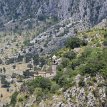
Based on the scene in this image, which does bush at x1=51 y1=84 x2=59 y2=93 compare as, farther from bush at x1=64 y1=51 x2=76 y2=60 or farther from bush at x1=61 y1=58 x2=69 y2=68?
bush at x1=64 y1=51 x2=76 y2=60

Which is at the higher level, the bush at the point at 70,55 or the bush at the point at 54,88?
the bush at the point at 70,55

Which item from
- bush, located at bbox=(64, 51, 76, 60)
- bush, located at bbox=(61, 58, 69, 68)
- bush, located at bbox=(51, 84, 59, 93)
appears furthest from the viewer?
bush, located at bbox=(64, 51, 76, 60)

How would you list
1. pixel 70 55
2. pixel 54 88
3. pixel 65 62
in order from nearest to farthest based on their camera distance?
pixel 54 88, pixel 65 62, pixel 70 55

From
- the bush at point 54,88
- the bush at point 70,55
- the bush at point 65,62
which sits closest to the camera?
the bush at point 54,88

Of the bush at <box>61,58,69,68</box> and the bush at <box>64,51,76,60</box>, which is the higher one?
the bush at <box>64,51,76,60</box>

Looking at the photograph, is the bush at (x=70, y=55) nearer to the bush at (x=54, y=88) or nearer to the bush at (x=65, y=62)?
the bush at (x=65, y=62)

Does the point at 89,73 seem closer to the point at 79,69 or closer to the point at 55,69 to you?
the point at 79,69

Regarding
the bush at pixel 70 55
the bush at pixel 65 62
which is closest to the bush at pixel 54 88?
the bush at pixel 65 62

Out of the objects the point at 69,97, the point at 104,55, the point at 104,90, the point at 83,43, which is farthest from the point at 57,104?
the point at 83,43

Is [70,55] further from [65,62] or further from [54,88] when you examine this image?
[54,88]

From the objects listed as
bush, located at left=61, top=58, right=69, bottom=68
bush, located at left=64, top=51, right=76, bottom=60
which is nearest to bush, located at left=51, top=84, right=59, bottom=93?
bush, located at left=61, top=58, right=69, bottom=68

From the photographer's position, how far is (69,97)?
10362 cm

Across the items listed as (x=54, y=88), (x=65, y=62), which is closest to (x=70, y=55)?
(x=65, y=62)

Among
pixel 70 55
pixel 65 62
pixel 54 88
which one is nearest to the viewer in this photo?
pixel 54 88
